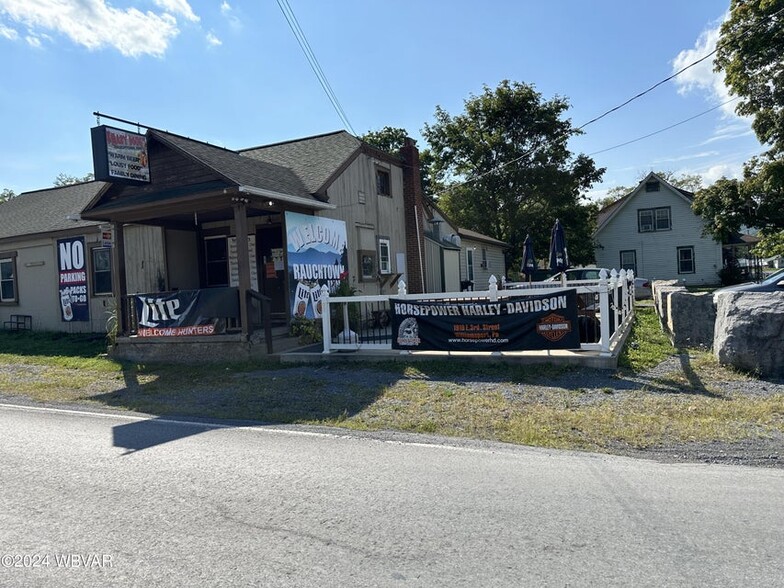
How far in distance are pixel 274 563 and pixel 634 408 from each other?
17.7ft

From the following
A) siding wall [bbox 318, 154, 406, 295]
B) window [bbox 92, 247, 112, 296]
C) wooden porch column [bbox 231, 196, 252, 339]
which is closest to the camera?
wooden porch column [bbox 231, 196, 252, 339]

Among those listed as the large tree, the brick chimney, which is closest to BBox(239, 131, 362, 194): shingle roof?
the brick chimney

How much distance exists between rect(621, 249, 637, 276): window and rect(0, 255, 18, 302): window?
1301 inches

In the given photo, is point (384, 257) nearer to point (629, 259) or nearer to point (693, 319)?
point (693, 319)

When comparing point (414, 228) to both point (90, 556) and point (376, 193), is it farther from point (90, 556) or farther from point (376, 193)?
Result: point (90, 556)

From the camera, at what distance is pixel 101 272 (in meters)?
17.4

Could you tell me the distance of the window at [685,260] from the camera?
119 feet

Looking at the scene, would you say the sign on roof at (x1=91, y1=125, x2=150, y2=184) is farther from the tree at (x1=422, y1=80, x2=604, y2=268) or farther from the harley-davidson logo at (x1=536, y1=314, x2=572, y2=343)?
the tree at (x1=422, y1=80, x2=604, y2=268)

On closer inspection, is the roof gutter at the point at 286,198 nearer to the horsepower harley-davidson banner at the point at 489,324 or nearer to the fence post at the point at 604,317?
the horsepower harley-davidson banner at the point at 489,324

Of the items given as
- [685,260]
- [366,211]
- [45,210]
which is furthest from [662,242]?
[45,210]

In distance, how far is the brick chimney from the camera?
63.7ft

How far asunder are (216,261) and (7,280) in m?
8.60

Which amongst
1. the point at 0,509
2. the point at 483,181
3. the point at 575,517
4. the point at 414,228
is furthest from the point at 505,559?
the point at 483,181

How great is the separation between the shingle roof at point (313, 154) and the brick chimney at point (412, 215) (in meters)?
2.68
